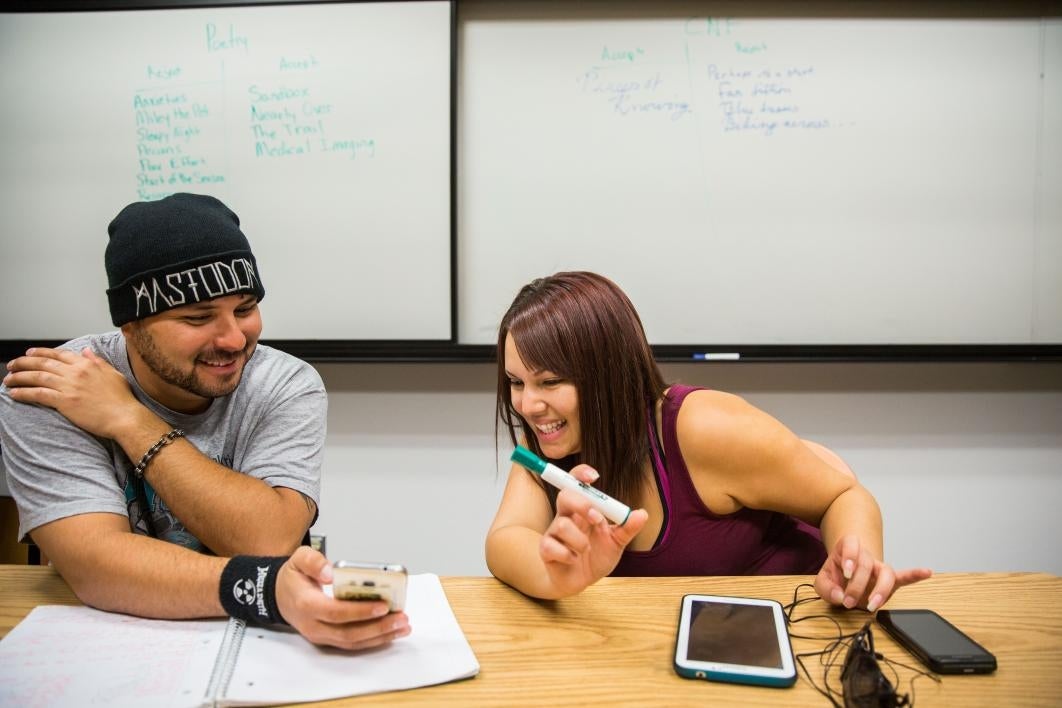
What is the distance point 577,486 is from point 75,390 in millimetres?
853

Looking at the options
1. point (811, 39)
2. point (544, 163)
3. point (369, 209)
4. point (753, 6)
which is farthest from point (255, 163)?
point (811, 39)

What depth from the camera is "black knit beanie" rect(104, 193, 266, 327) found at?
46.8 inches

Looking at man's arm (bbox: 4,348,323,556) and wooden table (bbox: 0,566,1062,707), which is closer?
wooden table (bbox: 0,566,1062,707)

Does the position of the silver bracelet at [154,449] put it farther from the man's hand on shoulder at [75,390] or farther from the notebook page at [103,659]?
the notebook page at [103,659]

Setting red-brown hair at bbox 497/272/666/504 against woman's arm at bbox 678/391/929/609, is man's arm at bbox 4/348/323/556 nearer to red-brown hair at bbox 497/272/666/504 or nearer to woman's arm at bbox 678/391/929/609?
red-brown hair at bbox 497/272/666/504

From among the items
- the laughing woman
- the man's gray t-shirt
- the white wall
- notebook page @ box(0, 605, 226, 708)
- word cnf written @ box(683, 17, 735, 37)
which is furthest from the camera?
the white wall

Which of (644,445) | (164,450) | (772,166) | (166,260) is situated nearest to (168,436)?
(164,450)

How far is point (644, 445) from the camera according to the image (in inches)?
50.6

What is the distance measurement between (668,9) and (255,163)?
4.14 ft

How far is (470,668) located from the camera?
85cm

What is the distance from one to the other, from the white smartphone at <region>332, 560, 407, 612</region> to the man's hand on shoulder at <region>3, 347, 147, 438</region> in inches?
23.0

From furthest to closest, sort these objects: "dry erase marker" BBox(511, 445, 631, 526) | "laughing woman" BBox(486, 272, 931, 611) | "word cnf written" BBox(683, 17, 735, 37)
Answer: "word cnf written" BBox(683, 17, 735, 37), "laughing woman" BBox(486, 272, 931, 611), "dry erase marker" BBox(511, 445, 631, 526)

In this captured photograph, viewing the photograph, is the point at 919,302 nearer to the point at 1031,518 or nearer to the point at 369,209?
the point at 1031,518

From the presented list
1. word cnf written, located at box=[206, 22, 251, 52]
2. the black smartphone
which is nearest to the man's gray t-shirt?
the black smartphone
